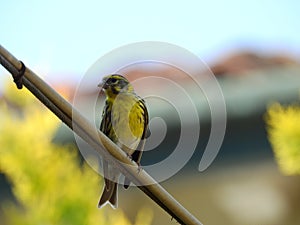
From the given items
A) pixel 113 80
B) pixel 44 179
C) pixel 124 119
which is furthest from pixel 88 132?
pixel 124 119

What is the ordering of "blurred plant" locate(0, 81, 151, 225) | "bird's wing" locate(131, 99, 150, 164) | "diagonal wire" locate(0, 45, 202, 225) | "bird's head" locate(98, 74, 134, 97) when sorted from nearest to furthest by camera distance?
"diagonal wire" locate(0, 45, 202, 225) < "blurred plant" locate(0, 81, 151, 225) < "bird's head" locate(98, 74, 134, 97) < "bird's wing" locate(131, 99, 150, 164)

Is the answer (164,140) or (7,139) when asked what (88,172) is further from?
(164,140)

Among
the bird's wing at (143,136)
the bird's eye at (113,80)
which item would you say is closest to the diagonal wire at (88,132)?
the bird's eye at (113,80)

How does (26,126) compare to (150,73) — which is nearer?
(26,126)

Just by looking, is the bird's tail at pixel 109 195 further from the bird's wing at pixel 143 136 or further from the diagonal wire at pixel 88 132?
the diagonal wire at pixel 88 132

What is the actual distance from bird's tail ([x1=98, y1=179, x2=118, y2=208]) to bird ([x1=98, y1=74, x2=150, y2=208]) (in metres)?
0.03

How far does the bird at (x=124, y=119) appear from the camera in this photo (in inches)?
91.8

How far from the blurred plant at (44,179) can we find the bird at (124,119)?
0.61 feet

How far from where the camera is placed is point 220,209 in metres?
4.20

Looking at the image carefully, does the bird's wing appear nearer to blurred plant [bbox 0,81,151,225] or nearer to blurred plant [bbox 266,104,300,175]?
blurred plant [bbox 0,81,151,225]

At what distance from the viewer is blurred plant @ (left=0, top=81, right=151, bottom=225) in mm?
2074

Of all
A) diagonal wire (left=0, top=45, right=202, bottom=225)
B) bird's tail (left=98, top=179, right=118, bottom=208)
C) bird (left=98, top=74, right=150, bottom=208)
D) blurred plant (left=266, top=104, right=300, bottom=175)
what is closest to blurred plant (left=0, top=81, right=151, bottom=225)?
bird's tail (left=98, top=179, right=118, bottom=208)

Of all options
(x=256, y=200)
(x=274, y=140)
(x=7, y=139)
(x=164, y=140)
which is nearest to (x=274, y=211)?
(x=256, y=200)

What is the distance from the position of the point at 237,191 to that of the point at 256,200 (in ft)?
0.36
